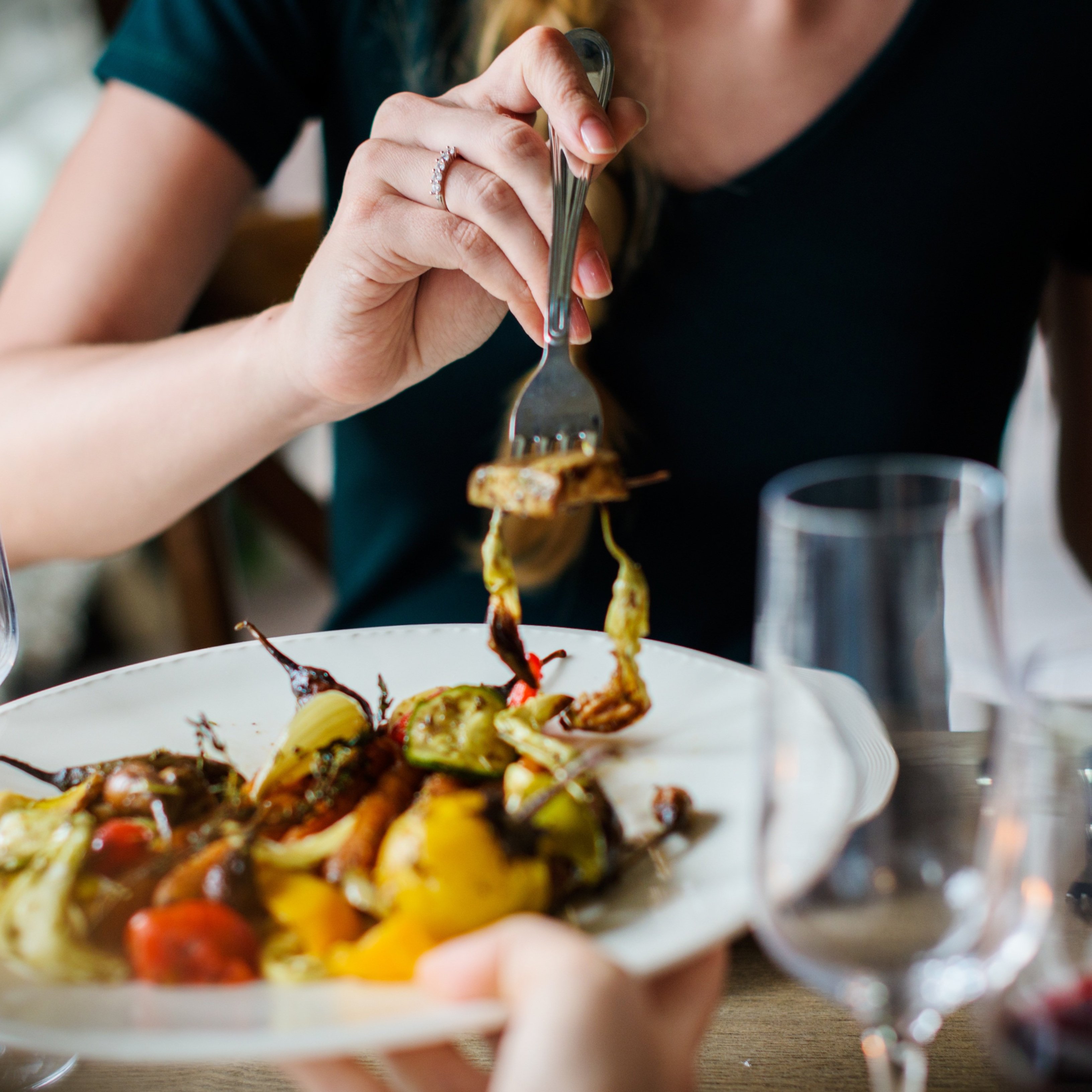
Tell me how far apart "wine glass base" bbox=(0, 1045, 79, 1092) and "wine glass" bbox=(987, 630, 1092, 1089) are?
0.43 m

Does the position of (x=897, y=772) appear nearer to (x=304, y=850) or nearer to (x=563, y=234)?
(x=304, y=850)

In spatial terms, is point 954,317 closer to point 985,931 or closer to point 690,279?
point 690,279

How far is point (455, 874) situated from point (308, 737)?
16 centimetres

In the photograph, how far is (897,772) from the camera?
1.21 ft

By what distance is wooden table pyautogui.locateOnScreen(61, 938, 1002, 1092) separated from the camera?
47 centimetres

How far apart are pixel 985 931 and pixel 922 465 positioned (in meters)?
0.17

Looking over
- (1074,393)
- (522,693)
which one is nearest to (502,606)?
(522,693)

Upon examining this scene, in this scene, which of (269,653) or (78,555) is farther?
(78,555)

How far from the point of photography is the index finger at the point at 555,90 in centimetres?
58

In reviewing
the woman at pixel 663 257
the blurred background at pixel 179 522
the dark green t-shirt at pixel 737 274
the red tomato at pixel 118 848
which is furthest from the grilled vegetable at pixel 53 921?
the blurred background at pixel 179 522

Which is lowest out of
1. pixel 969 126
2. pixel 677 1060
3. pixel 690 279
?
pixel 677 1060

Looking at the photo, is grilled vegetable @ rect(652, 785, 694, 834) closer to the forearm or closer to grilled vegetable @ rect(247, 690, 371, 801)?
grilled vegetable @ rect(247, 690, 371, 801)

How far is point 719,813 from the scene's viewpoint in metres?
0.52

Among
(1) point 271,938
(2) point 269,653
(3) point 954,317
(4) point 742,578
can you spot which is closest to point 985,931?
(1) point 271,938
